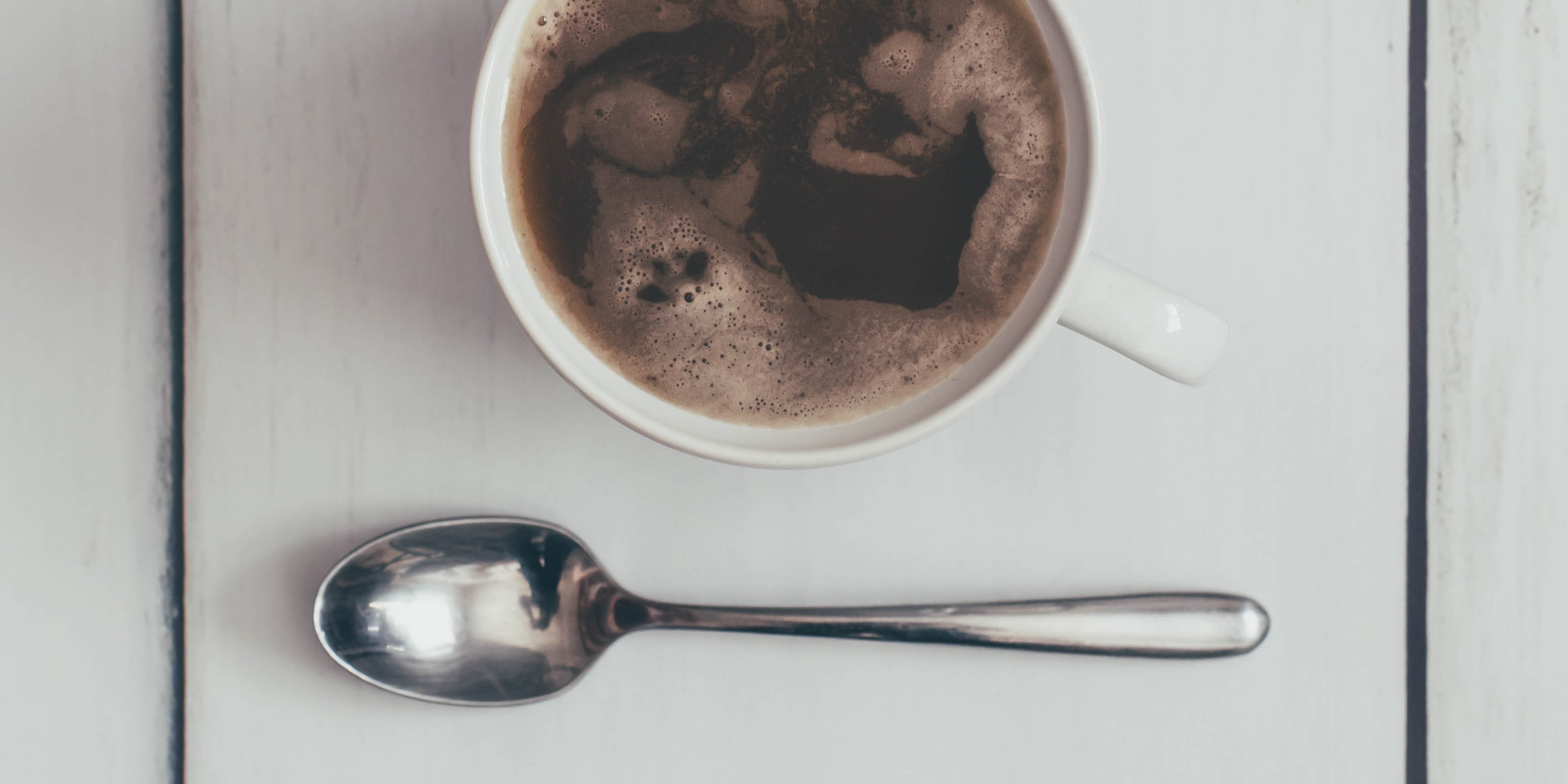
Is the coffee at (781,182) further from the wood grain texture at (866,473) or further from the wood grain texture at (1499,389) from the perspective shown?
the wood grain texture at (1499,389)

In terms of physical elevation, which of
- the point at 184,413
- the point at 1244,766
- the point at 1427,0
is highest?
the point at 1427,0

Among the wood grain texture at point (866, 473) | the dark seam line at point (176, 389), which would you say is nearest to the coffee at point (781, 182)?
the wood grain texture at point (866, 473)

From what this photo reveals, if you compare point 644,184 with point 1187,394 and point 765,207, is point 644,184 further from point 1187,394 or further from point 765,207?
point 1187,394

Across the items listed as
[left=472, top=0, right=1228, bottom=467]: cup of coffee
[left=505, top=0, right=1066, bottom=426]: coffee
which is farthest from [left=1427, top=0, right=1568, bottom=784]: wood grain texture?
[left=505, top=0, right=1066, bottom=426]: coffee

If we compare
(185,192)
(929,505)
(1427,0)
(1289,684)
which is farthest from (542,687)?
(1427,0)

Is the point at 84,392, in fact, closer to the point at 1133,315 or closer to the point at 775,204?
the point at 775,204

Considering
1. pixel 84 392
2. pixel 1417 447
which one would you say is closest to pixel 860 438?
pixel 1417 447
